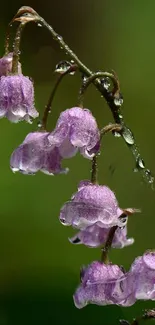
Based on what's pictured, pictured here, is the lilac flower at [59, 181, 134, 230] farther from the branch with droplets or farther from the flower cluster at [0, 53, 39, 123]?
the flower cluster at [0, 53, 39, 123]

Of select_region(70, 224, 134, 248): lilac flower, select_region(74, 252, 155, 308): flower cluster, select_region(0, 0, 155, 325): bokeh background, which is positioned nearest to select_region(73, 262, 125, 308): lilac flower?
select_region(74, 252, 155, 308): flower cluster

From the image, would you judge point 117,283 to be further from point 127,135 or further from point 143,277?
point 127,135

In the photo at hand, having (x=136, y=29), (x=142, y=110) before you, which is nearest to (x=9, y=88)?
(x=142, y=110)

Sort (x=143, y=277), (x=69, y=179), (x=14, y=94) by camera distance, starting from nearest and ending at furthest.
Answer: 1. (x=143, y=277)
2. (x=14, y=94)
3. (x=69, y=179)

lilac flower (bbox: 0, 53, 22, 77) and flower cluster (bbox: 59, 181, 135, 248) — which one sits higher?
lilac flower (bbox: 0, 53, 22, 77)

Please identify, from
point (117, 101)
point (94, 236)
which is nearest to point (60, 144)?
point (117, 101)

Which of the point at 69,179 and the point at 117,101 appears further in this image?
the point at 69,179

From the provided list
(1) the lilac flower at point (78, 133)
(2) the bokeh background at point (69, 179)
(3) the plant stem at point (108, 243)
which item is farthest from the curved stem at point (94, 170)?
(2) the bokeh background at point (69, 179)
